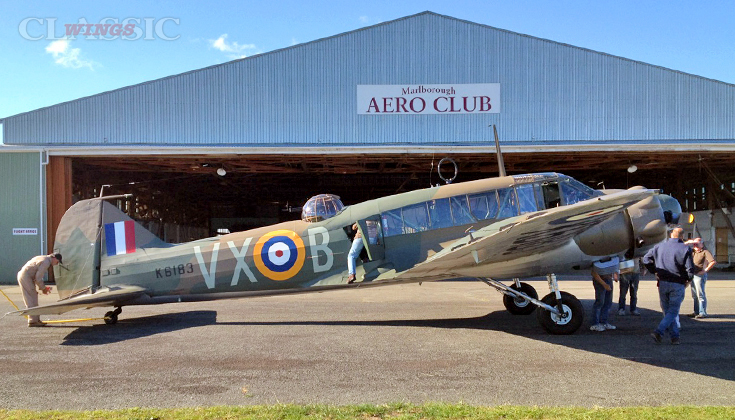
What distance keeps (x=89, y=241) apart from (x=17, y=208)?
11836 millimetres

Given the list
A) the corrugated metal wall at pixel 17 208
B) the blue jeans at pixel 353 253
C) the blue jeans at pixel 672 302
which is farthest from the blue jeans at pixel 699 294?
the corrugated metal wall at pixel 17 208

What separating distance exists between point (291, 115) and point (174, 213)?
2243cm

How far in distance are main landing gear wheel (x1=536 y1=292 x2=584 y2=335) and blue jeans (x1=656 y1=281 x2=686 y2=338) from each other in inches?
46.6

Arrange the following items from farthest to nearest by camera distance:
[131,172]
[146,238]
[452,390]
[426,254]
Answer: [131,172]
[146,238]
[426,254]
[452,390]

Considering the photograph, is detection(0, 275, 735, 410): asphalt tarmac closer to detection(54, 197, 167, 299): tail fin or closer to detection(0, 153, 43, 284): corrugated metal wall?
detection(54, 197, 167, 299): tail fin

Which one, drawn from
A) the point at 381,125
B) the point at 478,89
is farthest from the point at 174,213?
the point at 478,89

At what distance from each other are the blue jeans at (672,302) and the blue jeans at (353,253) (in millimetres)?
4928

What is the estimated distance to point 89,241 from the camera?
31.6 ft

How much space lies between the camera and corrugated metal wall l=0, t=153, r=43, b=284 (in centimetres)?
1845

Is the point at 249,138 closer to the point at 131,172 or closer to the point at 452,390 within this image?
the point at 131,172

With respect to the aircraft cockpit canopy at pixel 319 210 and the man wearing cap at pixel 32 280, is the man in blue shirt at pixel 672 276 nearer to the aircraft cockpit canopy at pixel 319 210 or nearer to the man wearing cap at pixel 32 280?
the aircraft cockpit canopy at pixel 319 210

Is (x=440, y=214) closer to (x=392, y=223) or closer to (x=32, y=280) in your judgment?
(x=392, y=223)

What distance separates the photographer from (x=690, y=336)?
8305 millimetres

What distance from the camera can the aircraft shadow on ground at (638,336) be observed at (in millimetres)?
6754
